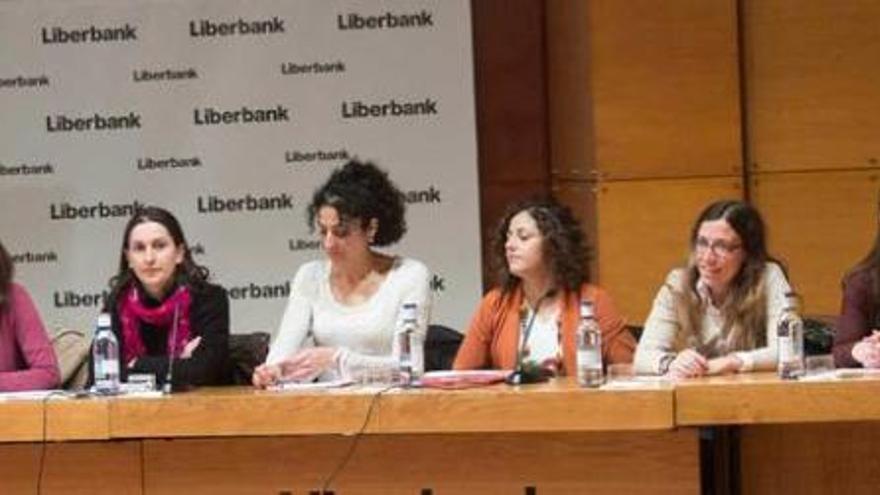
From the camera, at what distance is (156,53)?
23.4 feet

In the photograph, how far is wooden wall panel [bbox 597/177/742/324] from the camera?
21.9ft

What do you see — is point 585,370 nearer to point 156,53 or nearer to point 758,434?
point 758,434

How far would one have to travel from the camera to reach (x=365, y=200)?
17.6 feet

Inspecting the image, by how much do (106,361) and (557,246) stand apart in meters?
1.41

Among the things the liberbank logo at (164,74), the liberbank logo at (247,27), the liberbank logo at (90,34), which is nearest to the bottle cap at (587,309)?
the liberbank logo at (247,27)

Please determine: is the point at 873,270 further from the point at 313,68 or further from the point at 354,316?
the point at 313,68

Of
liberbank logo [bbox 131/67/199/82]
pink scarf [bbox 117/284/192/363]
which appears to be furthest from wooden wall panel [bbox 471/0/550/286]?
pink scarf [bbox 117/284/192/363]

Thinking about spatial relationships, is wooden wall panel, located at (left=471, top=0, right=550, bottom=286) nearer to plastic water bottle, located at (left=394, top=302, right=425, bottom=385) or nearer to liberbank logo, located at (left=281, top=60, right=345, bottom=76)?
liberbank logo, located at (left=281, top=60, right=345, bottom=76)

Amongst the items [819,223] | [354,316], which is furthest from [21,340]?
[819,223]

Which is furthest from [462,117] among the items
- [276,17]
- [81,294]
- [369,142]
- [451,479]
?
[451,479]

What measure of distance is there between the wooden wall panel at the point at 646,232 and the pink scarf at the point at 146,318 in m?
2.14

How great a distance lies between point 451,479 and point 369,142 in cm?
273

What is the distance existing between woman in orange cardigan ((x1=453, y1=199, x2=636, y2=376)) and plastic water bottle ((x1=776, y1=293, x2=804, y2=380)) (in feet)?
2.26

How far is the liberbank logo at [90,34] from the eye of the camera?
7.16m
